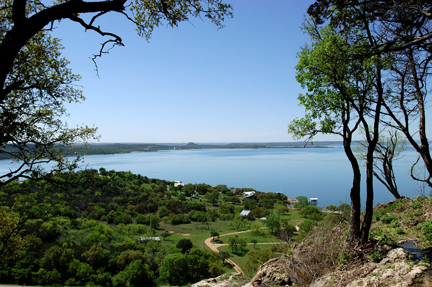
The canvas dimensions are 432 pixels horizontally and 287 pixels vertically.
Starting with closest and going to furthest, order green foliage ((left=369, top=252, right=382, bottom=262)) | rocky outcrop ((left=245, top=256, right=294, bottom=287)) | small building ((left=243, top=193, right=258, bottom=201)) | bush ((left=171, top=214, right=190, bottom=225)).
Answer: green foliage ((left=369, top=252, right=382, bottom=262)), rocky outcrop ((left=245, top=256, right=294, bottom=287)), bush ((left=171, top=214, right=190, bottom=225)), small building ((left=243, top=193, right=258, bottom=201))

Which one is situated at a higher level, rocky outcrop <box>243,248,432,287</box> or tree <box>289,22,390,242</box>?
tree <box>289,22,390,242</box>

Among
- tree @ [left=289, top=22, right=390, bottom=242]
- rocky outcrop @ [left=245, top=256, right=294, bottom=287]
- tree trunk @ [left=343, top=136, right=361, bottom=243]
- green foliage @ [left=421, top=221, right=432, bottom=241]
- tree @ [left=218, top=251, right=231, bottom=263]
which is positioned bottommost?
tree @ [left=218, top=251, right=231, bottom=263]

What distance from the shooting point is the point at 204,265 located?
945 inches

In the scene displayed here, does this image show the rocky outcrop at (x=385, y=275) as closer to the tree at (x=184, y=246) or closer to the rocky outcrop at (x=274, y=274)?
the rocky outcrop at (x=274, y=274)

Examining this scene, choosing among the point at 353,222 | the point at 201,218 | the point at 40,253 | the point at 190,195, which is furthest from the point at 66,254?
the point at 190,195

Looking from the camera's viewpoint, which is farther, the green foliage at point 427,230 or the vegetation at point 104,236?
the vegetation at point 104,236

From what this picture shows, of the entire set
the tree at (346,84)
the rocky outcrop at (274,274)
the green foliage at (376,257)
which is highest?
the tree at (346,84)

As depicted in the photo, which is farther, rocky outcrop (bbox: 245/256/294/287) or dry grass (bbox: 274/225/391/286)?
rocky outcrop (bbox: 245/256/294/287)

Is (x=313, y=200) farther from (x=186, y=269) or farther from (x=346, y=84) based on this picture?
(x=346, y=84)

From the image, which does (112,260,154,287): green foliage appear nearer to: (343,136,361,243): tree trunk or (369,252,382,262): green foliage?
(343,136,361,243): tree trunk

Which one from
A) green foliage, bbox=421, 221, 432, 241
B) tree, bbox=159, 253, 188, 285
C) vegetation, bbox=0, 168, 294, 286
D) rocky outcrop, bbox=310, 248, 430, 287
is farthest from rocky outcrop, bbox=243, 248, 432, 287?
tree, bbox=159, 253, 188, 285

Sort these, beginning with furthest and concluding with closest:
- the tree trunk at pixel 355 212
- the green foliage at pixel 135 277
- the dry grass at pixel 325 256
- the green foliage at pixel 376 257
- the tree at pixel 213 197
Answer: the tree at pixel 213 197 → the green foliage at pixel 135 277 → the tree trunk at pixel 355 212 → the dry grass at pixel 325 256 → the green foliage at pixel 376 257

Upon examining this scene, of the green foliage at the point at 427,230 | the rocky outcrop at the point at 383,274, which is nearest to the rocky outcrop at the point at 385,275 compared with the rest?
the rocky outcrop at the point at 383,274

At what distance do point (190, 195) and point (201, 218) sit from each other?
68.9 feet
